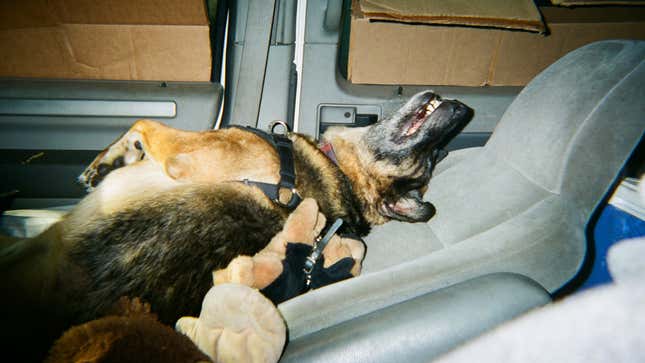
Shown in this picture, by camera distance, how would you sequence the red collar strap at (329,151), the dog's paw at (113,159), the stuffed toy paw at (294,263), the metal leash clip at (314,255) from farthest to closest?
the red collar strap at (329,151)
the dog's paw at (113,159)
the metal leash clip at (314,255)
the stuffed toy paw at (294,263)

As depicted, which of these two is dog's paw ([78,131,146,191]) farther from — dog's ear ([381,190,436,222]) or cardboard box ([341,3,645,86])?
dog's ear ([381,190,436,222])

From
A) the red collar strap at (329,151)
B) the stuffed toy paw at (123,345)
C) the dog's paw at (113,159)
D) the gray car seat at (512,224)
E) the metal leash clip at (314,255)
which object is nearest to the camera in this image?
the stuffed toy paw at (123,345)

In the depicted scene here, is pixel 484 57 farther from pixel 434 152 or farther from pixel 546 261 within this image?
pixel 546 261

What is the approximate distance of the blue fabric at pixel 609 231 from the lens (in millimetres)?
2307

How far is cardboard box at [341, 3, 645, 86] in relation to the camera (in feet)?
8.14

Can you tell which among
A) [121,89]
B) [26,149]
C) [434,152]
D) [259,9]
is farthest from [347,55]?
[26,149]

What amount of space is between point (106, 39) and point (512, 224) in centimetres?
283

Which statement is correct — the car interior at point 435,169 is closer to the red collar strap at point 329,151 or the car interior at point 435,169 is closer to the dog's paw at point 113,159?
the red collar strap at point 329,151

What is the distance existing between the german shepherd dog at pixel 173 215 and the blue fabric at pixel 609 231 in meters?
1.42

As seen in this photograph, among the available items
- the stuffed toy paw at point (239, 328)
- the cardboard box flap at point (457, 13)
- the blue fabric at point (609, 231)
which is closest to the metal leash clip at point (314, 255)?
the stuffed toy paw at point (239, 328)

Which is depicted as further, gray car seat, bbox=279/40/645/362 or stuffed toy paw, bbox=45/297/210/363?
gray car seat, bbox=279/40/645/362

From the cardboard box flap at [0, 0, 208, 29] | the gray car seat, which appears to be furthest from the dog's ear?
the cardboard box flap at [0, 0, 208, 29]

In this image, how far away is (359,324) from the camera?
1093mm

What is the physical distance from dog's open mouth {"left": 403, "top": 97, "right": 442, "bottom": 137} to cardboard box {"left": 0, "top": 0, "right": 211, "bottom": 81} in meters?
1.60
